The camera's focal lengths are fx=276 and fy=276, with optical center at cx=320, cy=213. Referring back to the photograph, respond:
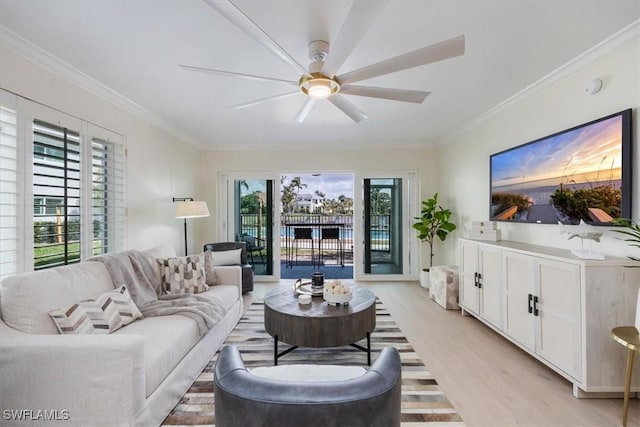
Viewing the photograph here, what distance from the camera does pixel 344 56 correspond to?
5.32 ft

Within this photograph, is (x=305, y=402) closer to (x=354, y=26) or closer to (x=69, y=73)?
(x=354, y=26)

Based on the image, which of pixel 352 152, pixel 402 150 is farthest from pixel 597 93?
pixel 352 152

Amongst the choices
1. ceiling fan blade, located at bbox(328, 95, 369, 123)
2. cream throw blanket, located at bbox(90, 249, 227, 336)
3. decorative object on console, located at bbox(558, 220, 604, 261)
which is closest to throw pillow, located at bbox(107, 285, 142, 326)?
cream throw blanket, located at bbox(90, 249, 227, 336)

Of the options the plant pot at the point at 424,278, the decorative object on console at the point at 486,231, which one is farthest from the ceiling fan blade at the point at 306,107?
the plant pot at the point at 424,278

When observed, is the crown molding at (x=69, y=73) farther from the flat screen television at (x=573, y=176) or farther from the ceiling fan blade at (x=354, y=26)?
the flat screen television at (x=573, y=176)

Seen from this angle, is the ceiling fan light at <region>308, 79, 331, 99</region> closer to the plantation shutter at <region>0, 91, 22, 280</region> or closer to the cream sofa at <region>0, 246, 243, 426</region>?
the cream sofa at <region>0, 246, 243, 426</region>

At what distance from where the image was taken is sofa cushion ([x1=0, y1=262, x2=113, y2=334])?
5.26 feet

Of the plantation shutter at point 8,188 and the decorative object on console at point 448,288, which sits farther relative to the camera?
the decorative object on console at point 448,288

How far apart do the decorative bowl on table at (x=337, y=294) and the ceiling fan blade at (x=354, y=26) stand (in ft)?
5.85

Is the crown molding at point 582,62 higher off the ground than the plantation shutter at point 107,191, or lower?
higher

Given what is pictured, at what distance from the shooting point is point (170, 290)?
280 centimetres

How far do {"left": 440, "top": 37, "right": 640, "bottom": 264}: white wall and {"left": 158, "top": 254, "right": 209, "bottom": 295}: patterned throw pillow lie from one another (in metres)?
3.51

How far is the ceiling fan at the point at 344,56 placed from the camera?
1.26 meters

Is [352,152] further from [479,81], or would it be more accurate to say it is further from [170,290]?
[170,290]
